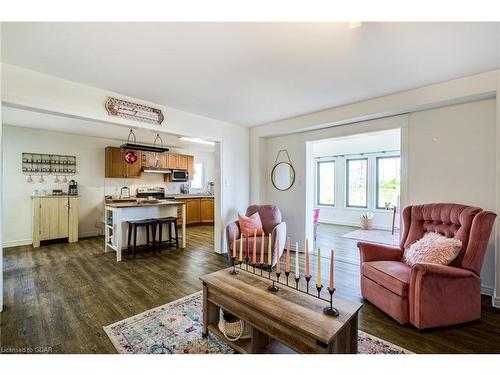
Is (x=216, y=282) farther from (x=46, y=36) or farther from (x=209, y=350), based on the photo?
(x=46, y=36)

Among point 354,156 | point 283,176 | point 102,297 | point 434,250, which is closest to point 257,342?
point 434,250

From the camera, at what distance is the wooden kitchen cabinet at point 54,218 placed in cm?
467

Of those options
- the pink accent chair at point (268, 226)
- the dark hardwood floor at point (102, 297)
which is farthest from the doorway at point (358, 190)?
the dark hardwood floor at point (102, 297)

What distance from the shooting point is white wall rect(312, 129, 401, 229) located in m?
6.40

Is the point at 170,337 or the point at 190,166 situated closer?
the point at 170,337

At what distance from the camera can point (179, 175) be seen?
275 inches

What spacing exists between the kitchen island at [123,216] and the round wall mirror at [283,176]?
2077 mm

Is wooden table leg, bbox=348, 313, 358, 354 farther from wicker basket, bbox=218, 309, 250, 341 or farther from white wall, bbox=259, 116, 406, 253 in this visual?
white wall, bbox=259, 116, 406, 253

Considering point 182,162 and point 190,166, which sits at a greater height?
point 182,162

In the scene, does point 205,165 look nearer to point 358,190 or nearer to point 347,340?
point 358,190

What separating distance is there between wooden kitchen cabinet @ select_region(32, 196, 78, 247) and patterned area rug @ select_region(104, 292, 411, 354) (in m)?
4.01

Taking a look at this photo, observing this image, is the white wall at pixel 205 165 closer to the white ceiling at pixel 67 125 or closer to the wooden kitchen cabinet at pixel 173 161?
the wooden kitchen cabinet at pixel 173 161

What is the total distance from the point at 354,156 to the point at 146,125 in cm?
599
